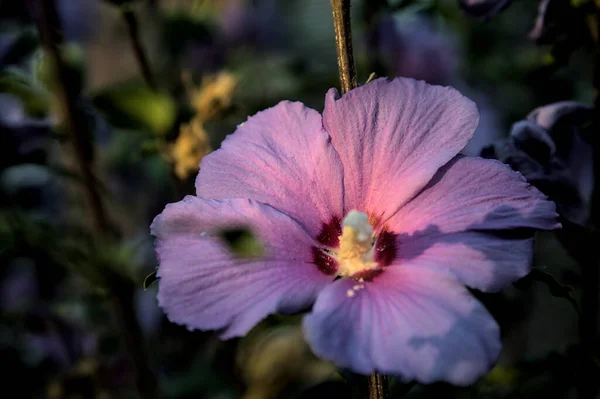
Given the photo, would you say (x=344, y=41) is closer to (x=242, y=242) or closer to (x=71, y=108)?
(x=242, y=242)

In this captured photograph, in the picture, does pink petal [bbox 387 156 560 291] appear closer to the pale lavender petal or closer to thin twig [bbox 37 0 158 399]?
the pale lavender petal

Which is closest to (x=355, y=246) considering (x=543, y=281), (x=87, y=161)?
(x=543, y=281)

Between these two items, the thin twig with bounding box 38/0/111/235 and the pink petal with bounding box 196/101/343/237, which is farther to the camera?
the thin twig with bounding box 38/0/111/235

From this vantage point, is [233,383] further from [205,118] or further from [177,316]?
[177,316]

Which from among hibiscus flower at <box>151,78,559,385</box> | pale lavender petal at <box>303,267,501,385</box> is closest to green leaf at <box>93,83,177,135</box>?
hibiscus flower at <box>151,78,559,385</box>

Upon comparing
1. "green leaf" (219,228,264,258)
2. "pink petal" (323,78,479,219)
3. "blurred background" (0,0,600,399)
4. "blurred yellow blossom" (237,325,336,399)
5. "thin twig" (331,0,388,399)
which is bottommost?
"blurred yellow blossom" (237,325,336,399)

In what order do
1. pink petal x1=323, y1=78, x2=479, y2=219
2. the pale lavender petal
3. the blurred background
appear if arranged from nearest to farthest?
the pale lavender petal < pink petal x1=323, y1=78, x2=479, y2=219 < the blurred background

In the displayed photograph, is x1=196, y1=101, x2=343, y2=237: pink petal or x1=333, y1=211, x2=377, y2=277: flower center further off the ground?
x1=196, y1=101, x2=343, y2=237: pink petal
